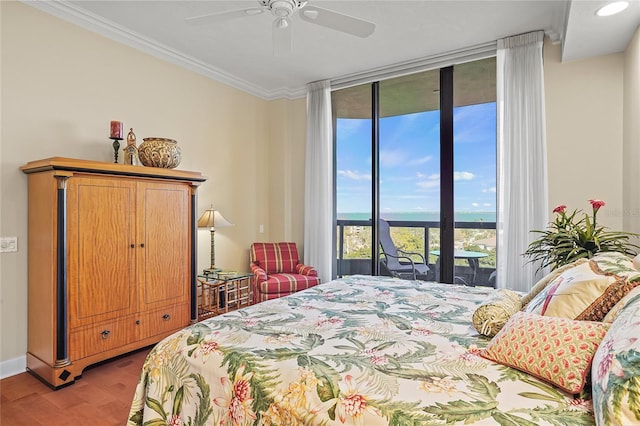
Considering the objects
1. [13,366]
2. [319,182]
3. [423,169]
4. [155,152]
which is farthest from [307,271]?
[13,366]

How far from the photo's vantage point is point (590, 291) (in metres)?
1.39

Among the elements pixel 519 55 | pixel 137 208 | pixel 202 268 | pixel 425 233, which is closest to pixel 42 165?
pixel 137 208

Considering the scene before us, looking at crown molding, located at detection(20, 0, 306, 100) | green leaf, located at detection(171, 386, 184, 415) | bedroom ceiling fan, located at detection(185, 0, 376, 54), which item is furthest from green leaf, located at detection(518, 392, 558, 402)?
crown molding, located at detection(20, 0, 306, 100)

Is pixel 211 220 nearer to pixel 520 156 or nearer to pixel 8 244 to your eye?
pixel 8 244

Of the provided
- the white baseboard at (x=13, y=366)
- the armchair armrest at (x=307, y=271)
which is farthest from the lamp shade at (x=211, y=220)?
the white baseboard at (x=13, y=366)

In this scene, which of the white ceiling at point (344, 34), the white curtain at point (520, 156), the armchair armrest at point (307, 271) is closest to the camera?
the white ceiling at point (344, 34)

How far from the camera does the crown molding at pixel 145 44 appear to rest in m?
2.93

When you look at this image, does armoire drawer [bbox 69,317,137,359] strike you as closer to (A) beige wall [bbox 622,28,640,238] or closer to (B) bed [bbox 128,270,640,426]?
(B) bed [bbox 128,270,640,426]

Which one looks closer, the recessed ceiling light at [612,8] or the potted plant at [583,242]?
the recessed ceiling light at [612,8]

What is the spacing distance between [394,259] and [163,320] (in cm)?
272

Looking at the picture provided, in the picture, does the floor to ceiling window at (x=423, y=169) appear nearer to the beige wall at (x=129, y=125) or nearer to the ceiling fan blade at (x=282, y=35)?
the beige wall at (x=129, y=125)

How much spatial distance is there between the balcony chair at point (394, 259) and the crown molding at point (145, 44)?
86.2 inches

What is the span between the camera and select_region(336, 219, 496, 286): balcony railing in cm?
399

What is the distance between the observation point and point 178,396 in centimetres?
151
